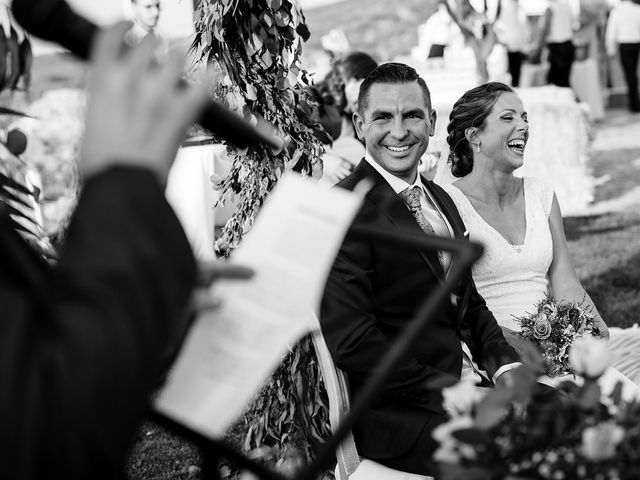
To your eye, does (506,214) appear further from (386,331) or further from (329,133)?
(329,133)

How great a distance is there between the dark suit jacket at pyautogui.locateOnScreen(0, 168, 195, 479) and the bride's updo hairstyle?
3301 mm

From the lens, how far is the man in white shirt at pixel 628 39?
1384cm

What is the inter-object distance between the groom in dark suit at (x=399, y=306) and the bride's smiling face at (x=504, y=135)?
64 centimetres

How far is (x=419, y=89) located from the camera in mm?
3504

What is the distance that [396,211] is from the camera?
313cm

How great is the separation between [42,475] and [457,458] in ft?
2.21

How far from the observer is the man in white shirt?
1384cm

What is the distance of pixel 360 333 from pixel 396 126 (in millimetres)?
951

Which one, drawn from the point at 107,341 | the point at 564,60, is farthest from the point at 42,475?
the point at 564,60

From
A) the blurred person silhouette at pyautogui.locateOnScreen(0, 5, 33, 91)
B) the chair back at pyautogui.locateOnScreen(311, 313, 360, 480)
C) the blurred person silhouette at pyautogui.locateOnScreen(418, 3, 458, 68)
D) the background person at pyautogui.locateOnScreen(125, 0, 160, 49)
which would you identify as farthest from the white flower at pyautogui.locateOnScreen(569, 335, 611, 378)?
the blurred person silhouette at pyautogui.locateOnScreen(418, 3, 458, 68)

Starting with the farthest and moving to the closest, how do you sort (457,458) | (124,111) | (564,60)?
(564,60) → (457,458) → (124,111)

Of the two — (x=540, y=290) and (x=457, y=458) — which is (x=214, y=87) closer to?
(x=540, y=290)

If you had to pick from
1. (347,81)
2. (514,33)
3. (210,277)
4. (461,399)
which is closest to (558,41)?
(514,33)

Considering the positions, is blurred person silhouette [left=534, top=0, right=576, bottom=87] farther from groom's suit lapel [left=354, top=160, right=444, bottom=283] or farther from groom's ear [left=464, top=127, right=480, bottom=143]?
groom's suit lapel [left=354, top=160, right=444, bottom=283]
